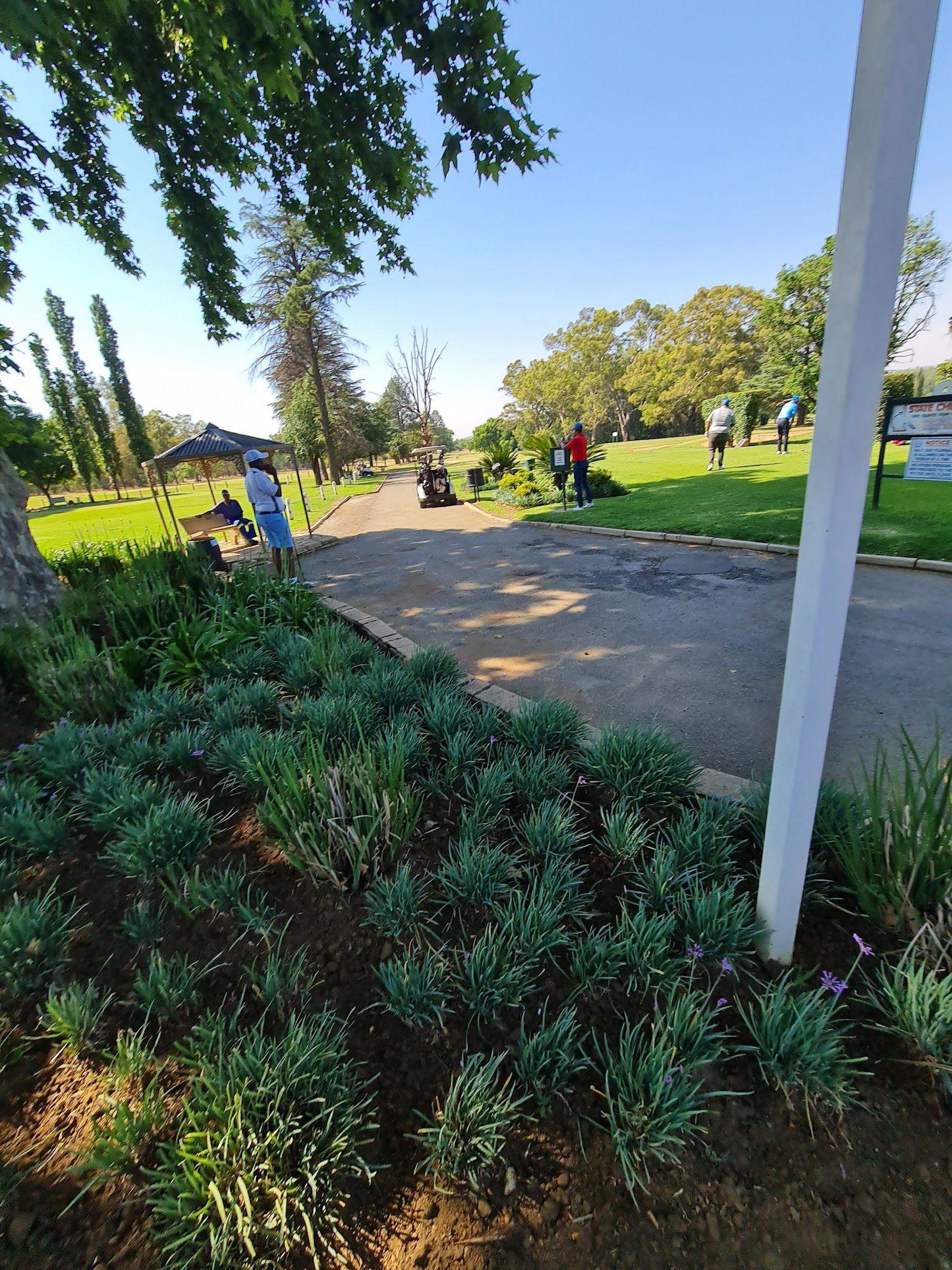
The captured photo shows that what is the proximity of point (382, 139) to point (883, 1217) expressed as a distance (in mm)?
6960

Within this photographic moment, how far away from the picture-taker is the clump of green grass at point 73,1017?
143 centimetres

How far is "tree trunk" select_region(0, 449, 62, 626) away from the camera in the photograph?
523 cm

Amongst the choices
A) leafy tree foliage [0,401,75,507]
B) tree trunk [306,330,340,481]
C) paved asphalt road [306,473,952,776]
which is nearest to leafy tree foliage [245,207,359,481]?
tree trunk [306,330,340,481]

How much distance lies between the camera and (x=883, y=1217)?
1.10 metres

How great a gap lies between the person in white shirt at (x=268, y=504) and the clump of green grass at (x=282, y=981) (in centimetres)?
656

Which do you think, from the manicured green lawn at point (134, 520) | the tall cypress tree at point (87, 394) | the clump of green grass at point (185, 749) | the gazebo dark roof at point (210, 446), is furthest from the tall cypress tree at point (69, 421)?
the clump of green grass at point (185, 749)

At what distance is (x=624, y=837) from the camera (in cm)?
196

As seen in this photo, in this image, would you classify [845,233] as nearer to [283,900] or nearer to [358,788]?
[358,788]

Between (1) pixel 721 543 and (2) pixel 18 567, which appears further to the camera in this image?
(1) pixel 721 543

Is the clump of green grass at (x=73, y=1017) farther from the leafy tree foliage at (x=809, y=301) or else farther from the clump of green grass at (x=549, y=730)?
the leafy tree foliage at (x=809, y=301)

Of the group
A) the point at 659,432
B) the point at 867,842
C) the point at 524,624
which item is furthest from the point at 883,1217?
the point at 659,432

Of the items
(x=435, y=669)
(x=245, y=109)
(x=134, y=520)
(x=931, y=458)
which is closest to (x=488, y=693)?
(x=435, y=669)

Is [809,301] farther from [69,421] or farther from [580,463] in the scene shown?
[69,421]

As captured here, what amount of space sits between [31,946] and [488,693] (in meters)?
2.45
